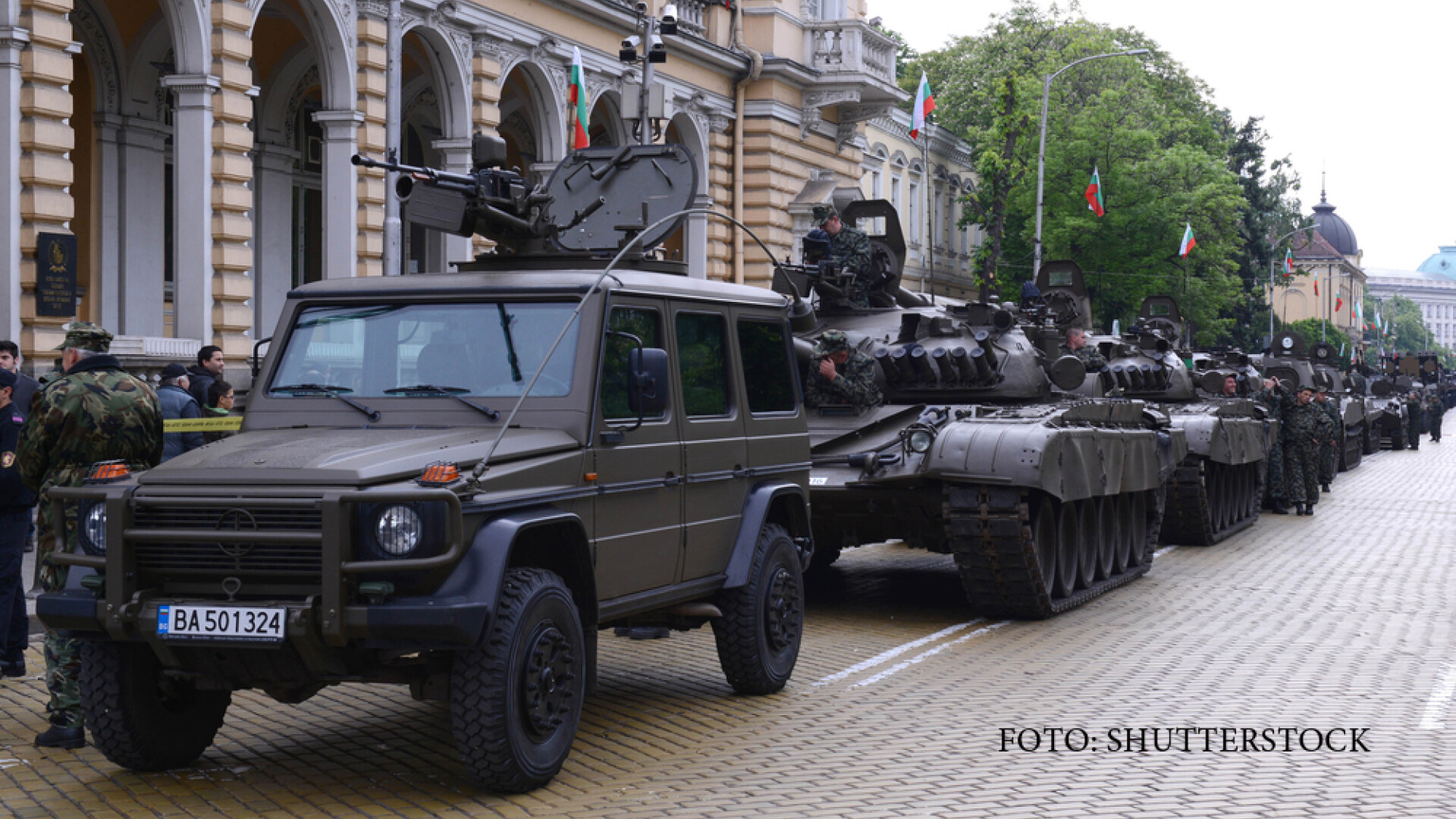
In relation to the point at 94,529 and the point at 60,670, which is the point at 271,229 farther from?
the point at 94,529

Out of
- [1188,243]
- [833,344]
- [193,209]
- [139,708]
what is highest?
[1188,243]

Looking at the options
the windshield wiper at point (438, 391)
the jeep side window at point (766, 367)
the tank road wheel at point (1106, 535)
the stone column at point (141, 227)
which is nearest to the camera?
the windshield wiper at point (438, 391)

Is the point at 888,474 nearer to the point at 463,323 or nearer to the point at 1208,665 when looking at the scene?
the point at 1208,665

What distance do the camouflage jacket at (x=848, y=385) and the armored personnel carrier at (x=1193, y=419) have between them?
388cm

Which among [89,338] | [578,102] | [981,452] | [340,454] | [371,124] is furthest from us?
[578,102]

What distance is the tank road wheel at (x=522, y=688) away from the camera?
5.97 meters

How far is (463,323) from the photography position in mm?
6918

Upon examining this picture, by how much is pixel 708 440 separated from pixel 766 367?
86 centimetres

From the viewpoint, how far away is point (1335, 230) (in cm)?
Result: 14725

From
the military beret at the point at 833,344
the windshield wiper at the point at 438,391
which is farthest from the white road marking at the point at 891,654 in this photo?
the windshield wiper at the point at 438,391

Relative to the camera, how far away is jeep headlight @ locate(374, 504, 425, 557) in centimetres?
579

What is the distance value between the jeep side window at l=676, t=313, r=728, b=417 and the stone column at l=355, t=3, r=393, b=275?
13.3 meters

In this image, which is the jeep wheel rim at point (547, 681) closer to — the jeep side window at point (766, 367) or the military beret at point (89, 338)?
the jeep side window at point (766, 367)

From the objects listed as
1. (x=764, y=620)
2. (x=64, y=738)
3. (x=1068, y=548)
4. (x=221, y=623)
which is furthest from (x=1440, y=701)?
(x=64, y=738)
